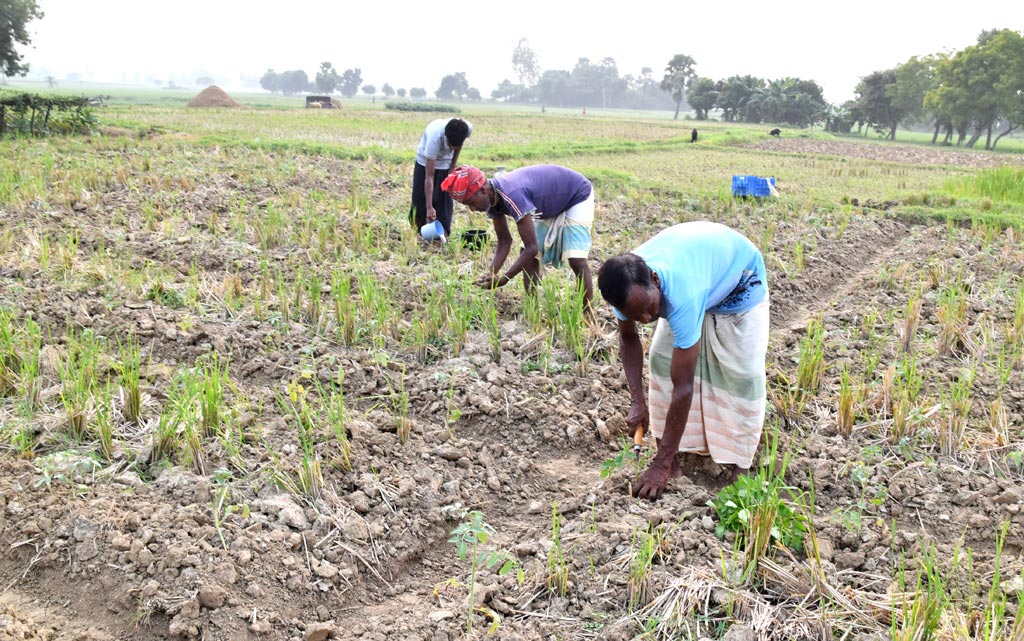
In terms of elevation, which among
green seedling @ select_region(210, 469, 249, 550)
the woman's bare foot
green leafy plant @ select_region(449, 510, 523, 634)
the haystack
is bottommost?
green leafy plant @ select_region(449, 510, 523, 634)

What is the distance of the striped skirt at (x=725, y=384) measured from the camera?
118 inches

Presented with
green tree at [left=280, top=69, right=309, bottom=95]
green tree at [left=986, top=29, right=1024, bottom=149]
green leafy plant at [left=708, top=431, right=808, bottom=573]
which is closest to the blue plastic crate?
green leafy plant at [left=708, top=431, right=808, bottom=573]

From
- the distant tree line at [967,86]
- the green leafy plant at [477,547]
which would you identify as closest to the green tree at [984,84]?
the distant tree line at [967,86]

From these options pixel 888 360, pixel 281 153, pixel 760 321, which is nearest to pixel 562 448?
pixel 760 321

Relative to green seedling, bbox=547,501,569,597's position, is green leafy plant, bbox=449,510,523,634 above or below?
below

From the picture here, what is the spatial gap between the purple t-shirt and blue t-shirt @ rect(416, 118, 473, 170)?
1528mm

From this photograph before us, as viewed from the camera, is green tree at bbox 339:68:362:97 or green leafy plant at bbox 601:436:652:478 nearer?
green leafy plant at bbox 601:436:652:478

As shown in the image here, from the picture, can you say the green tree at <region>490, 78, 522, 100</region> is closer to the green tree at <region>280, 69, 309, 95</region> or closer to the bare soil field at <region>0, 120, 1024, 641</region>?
the green tree at <region>280, 69, 309, 95</region>

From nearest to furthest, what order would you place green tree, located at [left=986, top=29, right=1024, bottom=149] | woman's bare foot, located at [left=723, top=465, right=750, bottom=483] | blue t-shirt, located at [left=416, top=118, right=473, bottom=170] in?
woman's bare foot, located at [left=723, top=465, right=750, bottom=483], blue t-shirt, located at [left=416, top=118, right=473, bottom=170], green tree, located at [left=986, top=29, right=1024, bottom=149]

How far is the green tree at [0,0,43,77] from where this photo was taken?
2317cm

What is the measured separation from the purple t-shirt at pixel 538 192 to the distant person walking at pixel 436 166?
4.08ft

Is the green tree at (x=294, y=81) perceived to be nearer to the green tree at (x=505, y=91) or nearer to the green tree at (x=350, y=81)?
the green tree at (x=350, y=81)

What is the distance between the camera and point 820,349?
385 cm

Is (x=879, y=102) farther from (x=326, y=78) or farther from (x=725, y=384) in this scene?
(x=326, y=78)
